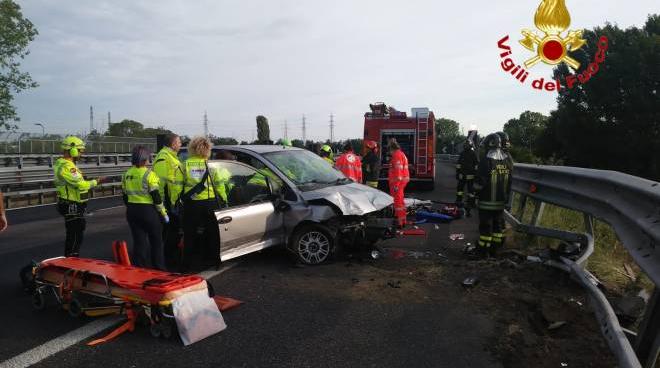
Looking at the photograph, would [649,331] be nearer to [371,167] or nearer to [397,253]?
[397,253]

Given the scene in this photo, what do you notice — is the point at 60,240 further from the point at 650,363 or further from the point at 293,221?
the point at 650,363

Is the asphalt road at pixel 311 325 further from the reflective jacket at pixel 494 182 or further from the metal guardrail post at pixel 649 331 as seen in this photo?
the reflective jacket at pixel 494 182

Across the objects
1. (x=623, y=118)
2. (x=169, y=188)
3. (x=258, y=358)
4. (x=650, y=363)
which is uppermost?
(x=623, y=118)

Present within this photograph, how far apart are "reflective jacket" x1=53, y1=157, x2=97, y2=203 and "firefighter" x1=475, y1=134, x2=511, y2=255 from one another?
515 cm

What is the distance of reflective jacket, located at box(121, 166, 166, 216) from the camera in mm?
5328

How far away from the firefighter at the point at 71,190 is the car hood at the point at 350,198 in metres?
2.67

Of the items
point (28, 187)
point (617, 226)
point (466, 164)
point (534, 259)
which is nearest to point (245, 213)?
point (534, 259)

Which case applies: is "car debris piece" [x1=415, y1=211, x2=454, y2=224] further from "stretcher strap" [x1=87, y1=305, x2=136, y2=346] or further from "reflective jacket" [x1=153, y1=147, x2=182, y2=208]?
"stretcher strap" [x1=87, y1=305, x2=136, y2=346]

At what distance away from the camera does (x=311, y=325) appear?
13.2 feet

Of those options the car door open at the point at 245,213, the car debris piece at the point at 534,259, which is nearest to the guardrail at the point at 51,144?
the car door open at the point at 245,213

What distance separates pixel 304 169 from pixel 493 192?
267 centimetres

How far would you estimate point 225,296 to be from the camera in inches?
191

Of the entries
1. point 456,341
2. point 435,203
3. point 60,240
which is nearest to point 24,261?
point 60,240

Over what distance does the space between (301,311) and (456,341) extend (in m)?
1.45
